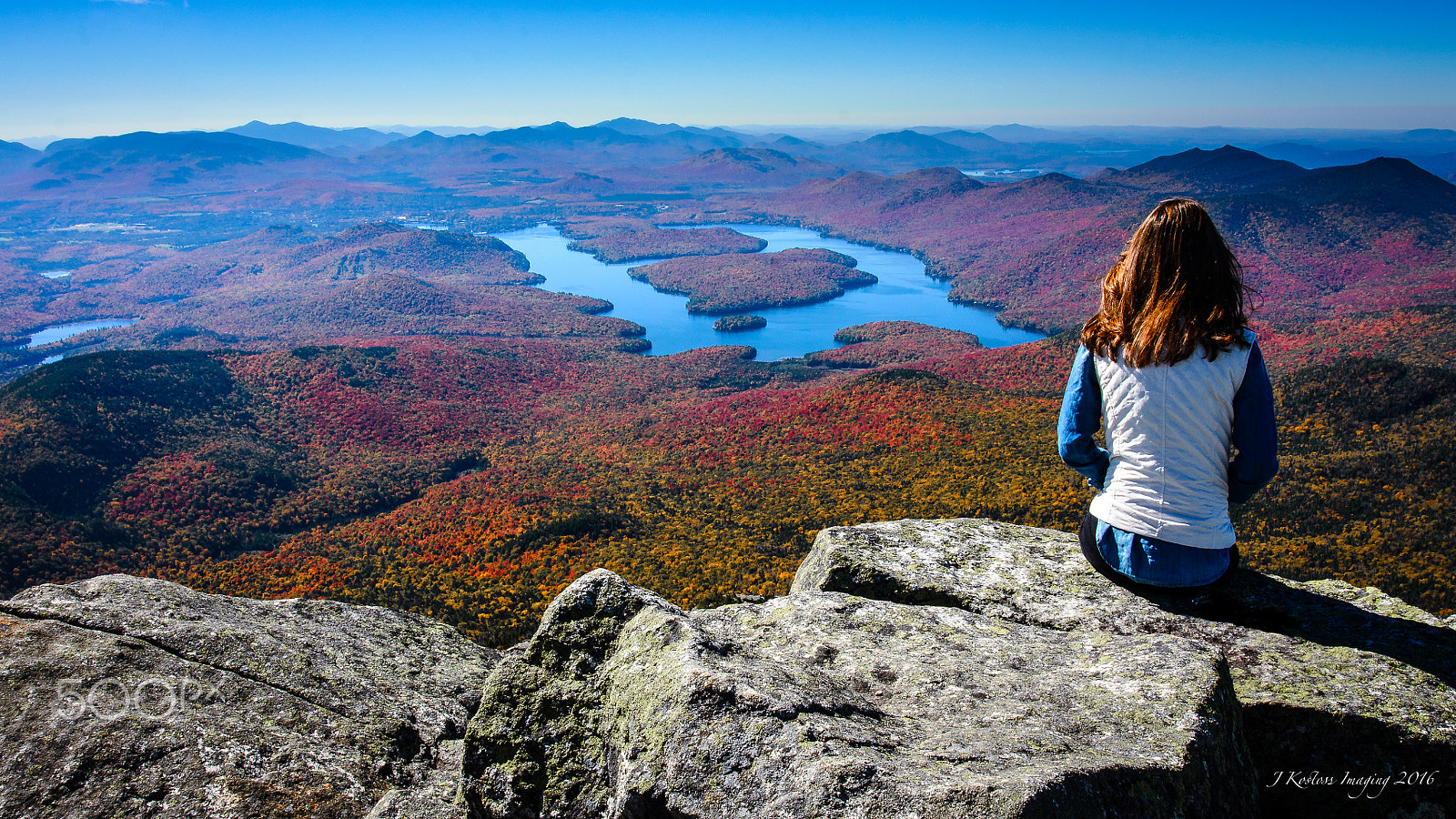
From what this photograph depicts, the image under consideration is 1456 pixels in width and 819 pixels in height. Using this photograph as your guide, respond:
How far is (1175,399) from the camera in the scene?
3.43 metres

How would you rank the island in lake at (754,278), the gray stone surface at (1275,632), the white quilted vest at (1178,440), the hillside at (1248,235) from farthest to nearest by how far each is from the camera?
the island in lake at (754,278) → the hillside at (1248,235) → the white quilted vest at (1178,440) → the gray stone surface at (1275,632)

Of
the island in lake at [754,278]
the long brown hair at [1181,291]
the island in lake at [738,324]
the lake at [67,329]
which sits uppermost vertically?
the long brown hair at [1181,291]

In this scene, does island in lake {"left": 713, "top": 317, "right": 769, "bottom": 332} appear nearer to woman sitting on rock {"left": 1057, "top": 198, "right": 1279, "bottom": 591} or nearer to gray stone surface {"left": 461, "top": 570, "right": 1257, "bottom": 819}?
woman sitting on rock {"left": 1057, "top": 198, "right": 1279, "bottom": 591}

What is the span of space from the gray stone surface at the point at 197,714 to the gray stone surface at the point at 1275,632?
2921mm

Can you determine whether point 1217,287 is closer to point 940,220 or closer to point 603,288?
point 603,288

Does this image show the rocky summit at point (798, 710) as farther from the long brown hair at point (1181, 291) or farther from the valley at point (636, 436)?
the valley at point (636, 436)

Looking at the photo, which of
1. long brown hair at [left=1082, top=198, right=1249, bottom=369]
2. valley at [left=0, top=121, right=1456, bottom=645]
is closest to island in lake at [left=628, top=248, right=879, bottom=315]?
valley at [left=0, top=121, right=1456, bottom=645]

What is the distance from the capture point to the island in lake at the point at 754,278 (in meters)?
118

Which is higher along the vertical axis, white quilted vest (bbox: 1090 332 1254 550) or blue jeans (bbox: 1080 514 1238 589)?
white quilted vest (bbox: 1090 332 1254 550)

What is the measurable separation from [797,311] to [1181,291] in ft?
365

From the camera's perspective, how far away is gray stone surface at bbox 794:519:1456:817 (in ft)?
9.75

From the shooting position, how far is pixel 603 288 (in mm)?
132625

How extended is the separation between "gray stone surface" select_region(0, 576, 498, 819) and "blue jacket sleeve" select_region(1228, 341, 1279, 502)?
14.8 ft

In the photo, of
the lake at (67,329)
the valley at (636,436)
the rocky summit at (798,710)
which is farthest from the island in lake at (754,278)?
the rocky summit at (798,710)
